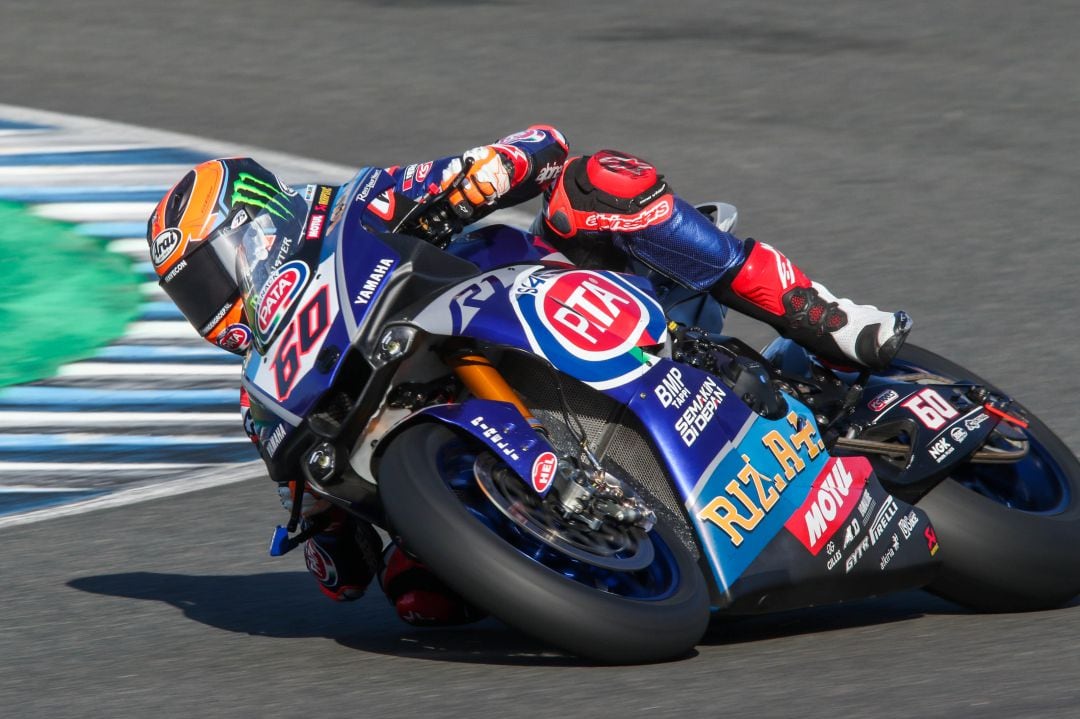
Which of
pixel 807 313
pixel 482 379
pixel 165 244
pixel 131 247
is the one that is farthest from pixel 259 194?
pixel 131 247

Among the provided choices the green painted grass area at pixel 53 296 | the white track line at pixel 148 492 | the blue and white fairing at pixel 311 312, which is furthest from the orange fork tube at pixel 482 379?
the green painted grass area at pixel 53 296

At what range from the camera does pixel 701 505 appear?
4.19 metres

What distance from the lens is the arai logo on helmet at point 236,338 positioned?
4.46 m

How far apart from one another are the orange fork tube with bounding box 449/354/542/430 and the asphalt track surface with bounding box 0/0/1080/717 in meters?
0.63

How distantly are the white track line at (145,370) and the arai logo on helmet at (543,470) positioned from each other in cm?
404

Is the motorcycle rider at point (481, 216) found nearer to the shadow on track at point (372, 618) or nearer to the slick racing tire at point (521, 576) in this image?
the shadow on track at point (372, 618)

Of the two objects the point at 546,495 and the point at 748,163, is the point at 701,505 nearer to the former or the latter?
the point at 546,495

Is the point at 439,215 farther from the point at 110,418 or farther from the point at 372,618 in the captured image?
the point at 110,418

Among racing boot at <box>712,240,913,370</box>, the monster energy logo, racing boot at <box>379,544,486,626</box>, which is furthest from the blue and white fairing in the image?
racing boot at <box>712,240,913,370</box>

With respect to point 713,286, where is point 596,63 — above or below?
below

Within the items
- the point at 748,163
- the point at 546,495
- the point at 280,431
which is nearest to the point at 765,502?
the point at 546,495

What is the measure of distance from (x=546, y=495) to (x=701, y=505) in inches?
17.5

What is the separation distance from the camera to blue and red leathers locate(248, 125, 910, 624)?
4.46 m

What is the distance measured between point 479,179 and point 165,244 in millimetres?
794
